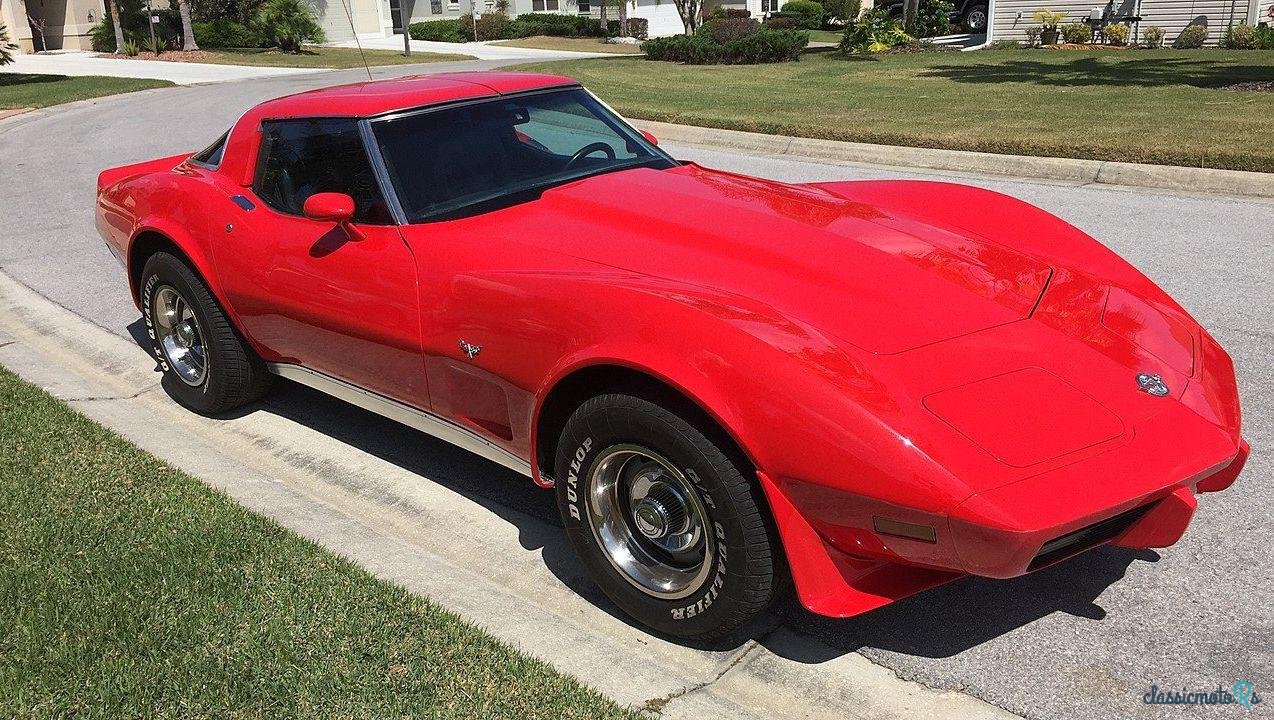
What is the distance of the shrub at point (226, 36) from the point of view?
38500 millimetres

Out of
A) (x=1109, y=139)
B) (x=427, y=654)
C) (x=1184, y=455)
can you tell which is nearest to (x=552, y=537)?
(x=427, y=654)

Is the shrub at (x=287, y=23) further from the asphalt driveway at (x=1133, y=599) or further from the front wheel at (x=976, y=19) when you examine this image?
the asphalt driveway at (x=1133, y=599)

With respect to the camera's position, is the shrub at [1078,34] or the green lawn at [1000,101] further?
the shrub at [1078,34]

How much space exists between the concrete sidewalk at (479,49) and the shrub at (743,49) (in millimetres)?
7374

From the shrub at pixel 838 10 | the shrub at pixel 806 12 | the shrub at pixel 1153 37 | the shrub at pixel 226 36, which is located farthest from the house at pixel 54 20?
the shrub at pixel 1153 37

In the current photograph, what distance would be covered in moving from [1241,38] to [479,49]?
25.2m

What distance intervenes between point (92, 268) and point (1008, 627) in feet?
23.2

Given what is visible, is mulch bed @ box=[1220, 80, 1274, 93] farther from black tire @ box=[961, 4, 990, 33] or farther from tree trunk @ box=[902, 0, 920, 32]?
black tire @ box=[961, 4, 990, 33]

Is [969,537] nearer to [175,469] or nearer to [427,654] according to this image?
[427,654]

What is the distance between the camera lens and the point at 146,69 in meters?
30.2

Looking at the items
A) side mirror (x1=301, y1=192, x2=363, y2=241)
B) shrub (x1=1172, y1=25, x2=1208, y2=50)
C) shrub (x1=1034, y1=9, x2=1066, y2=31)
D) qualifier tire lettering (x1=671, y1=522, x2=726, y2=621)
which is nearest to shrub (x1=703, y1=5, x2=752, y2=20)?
shrub (x1=1034, y1=9, x2=1066, y2=31)

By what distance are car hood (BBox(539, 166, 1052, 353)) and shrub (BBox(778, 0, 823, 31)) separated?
4319 cm

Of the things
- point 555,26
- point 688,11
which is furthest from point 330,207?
point 555,26

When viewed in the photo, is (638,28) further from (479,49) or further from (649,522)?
(649,522)
